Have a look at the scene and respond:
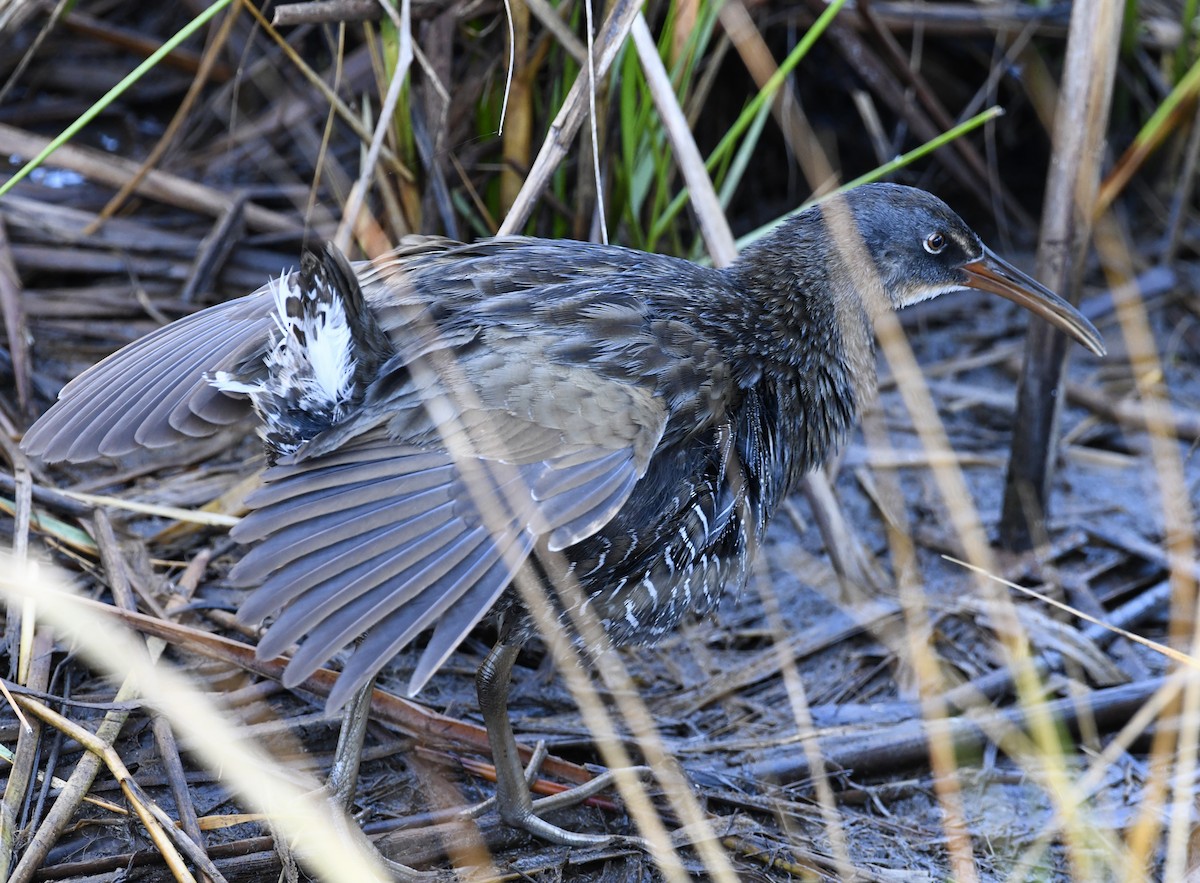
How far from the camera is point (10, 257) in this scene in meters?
3.83

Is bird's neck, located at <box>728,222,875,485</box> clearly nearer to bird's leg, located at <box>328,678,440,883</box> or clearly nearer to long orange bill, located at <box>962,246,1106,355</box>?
long orange bill, located at <box>962,246,1106,355</box>

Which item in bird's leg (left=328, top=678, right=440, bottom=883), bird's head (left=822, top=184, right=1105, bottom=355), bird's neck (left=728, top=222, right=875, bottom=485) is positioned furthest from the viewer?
bird's head (left=822, top=184, right=1105, bottom=355)

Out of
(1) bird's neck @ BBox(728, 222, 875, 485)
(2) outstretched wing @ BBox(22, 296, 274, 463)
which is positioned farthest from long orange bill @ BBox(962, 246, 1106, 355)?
(2) outstretched wing @ BBox(22, 296, 274, 463)

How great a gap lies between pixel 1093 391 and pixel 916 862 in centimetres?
224

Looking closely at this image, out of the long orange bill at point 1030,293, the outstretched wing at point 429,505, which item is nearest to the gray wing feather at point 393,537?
the outstretched wing at point 429,505

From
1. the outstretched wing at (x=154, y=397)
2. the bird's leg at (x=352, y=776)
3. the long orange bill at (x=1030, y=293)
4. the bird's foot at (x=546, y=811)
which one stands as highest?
the outstretched wing at (x=154, y=397)

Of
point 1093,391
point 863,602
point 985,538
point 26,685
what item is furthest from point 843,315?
point 26,685

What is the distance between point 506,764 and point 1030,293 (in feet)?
5.85

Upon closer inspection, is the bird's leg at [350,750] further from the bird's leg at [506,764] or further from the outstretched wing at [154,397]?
the outstretched wing at [154,397]

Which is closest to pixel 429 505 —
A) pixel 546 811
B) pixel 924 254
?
pixel 546 811

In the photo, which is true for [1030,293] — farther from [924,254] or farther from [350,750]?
[350,750]

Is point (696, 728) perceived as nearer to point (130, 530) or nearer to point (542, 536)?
point (542, 536)

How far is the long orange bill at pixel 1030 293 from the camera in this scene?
3252mm

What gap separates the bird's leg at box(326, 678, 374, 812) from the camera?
275 centimetres
